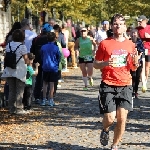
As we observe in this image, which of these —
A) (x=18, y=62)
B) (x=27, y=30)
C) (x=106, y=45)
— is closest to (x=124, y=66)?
(x=106, y=45)

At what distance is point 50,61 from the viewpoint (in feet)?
42.8

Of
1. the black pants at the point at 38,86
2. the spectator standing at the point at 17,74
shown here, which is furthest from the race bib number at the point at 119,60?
the black pants at the point at 38,86

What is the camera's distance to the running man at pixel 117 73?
7754 mm

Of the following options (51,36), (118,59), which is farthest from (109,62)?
(51,36)

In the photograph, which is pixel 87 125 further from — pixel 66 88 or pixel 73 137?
pixel 66 88

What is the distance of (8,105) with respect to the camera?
1223cm

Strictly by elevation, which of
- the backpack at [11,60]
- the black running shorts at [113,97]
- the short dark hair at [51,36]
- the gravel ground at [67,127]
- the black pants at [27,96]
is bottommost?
the gravel ground at [67,127]

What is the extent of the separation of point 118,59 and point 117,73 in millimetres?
197

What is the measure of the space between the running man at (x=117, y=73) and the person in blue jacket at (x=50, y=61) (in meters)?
5.12

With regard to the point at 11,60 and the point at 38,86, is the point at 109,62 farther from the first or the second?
the point at 38,86

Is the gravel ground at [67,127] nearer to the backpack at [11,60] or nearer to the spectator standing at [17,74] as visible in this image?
the spectator standing at [17,74]

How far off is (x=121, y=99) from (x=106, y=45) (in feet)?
2.50

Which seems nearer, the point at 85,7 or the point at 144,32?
the point at 144,32

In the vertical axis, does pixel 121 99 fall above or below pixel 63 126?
above
